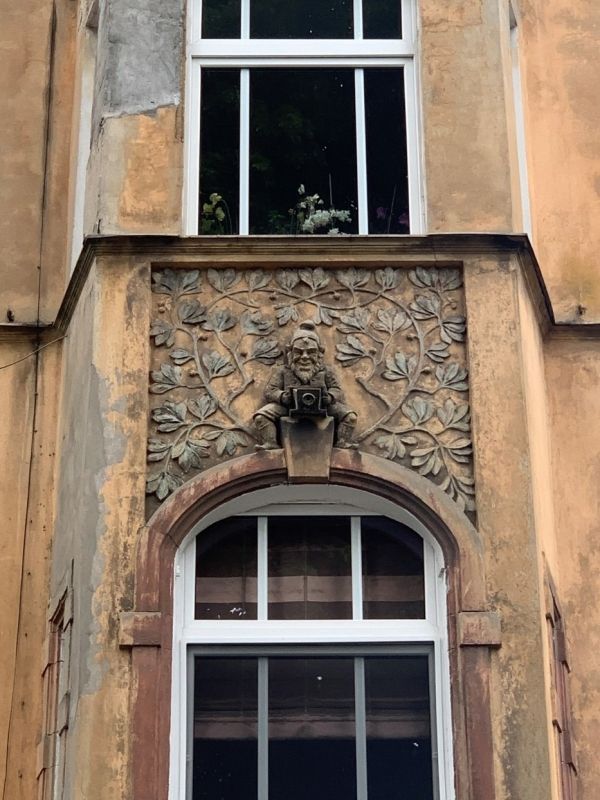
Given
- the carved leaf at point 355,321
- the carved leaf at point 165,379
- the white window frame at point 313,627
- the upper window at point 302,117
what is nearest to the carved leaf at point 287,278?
the carved leaf at point 355,321

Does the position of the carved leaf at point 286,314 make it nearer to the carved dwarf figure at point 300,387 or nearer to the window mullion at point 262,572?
the carved dwarf figure at point 300,387

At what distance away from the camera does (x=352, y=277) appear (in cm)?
1221

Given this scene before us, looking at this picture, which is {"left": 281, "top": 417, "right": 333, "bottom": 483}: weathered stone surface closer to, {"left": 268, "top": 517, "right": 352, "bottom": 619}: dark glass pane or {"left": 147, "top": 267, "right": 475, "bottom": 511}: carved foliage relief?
{"left": 147, "top": 267, "right": 475, "bottom": 511}: carved foliage relief

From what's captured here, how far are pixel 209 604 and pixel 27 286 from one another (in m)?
3.53

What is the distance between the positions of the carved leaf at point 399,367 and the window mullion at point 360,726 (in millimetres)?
2048

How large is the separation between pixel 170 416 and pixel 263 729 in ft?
7.55

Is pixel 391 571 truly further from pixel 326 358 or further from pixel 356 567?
pixel 326 358

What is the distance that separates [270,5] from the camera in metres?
13.3

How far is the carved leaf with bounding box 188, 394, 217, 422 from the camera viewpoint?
11.7 metres

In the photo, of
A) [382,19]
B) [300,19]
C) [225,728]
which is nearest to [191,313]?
[300,19]

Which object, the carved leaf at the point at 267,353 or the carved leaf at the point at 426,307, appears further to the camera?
the carved leaf at the point at 426,307

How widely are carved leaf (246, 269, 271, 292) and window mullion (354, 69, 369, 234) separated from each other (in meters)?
0.93

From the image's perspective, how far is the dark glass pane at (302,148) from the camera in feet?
41.8

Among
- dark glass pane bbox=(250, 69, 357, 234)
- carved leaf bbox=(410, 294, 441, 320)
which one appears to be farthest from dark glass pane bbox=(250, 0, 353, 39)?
carved leaf bbox=(410, 294, 441, 320)
